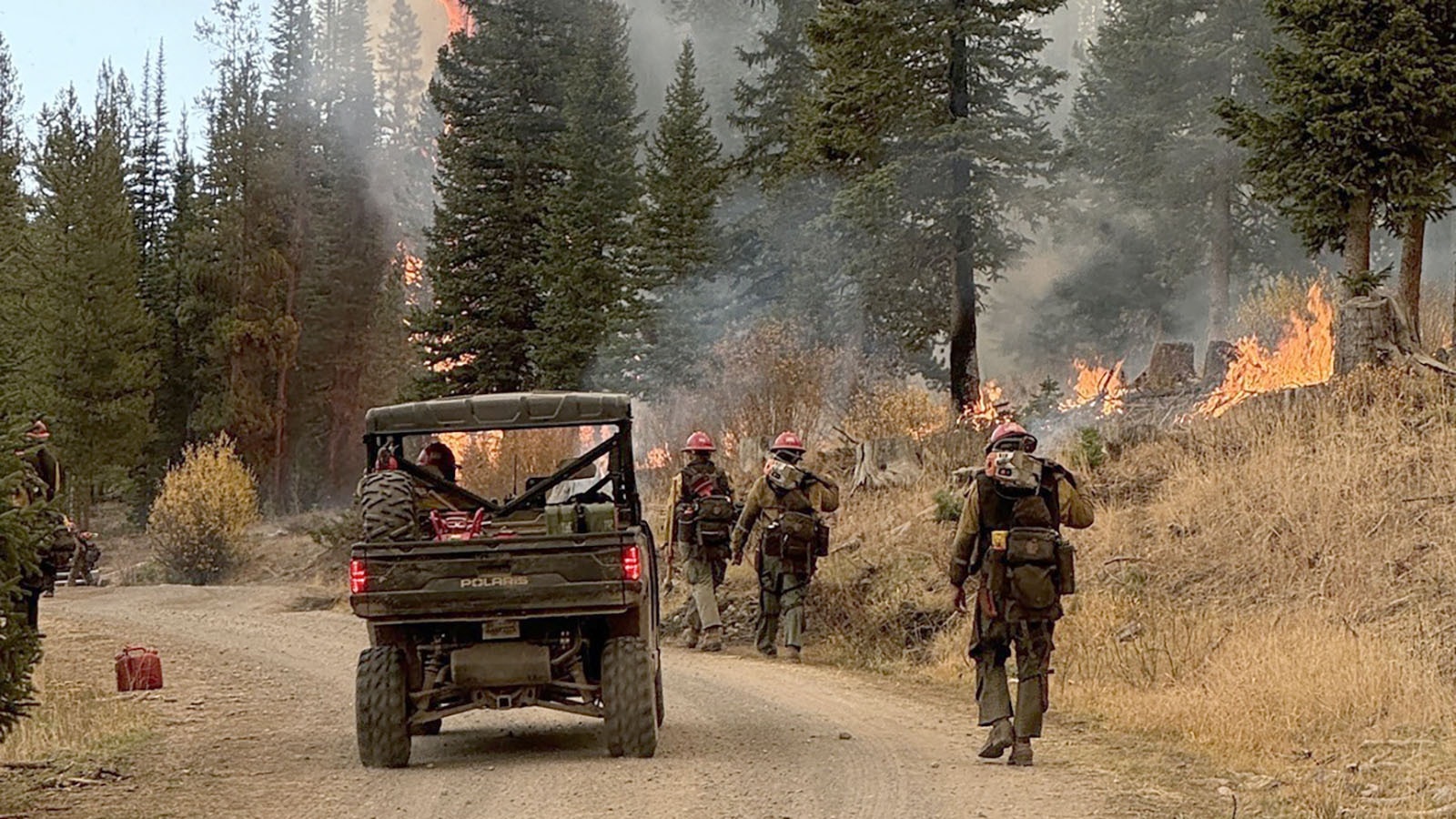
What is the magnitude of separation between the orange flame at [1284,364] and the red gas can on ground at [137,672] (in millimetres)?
12333

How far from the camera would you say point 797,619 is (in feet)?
59.1

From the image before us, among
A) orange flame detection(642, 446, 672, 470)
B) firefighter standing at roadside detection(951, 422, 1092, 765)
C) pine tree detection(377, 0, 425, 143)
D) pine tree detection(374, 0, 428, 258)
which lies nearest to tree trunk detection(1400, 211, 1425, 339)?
firefighter standing at roadside detection(951, 422, 1092, 765)

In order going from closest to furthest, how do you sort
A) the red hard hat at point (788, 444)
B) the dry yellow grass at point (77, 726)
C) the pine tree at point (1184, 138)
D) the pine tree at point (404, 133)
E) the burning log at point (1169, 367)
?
A: 1. the dry yellow grass at point (77, 726)
2. the red hard hat at point (788, 444)
3. the burning log at point (1169, 367)
4. the pine tree at point (1184, 138)
5. the pine tree at point (404, 133)

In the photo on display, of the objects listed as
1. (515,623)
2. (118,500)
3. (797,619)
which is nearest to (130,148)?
(118,500)

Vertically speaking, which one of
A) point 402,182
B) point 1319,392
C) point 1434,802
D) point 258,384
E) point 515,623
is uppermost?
point 402,182

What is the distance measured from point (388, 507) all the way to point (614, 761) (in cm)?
226

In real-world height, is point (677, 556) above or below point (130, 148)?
below

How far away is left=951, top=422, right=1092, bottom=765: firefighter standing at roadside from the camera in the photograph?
34.5 ft

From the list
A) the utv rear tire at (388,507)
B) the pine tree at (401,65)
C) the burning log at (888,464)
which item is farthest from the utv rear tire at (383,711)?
the pine tree at (401,65)

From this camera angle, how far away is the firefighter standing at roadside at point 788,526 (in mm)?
17750

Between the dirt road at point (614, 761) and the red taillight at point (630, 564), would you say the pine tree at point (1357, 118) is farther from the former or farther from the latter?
the red taillight at point (630, 564)

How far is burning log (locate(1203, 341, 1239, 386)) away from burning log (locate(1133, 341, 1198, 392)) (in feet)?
8.59

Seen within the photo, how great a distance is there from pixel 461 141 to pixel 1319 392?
100ft

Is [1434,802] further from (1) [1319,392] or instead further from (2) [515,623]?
(1) [1319,392]
